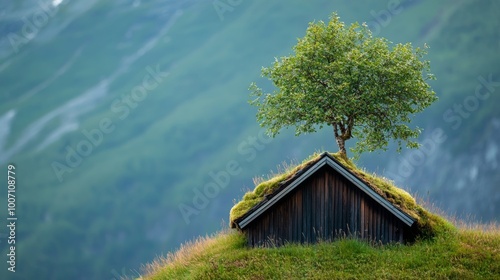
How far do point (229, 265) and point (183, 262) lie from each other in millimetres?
3370

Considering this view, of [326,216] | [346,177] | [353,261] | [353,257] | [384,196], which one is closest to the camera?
[353,261]

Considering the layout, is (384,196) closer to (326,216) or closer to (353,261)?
(326,216)

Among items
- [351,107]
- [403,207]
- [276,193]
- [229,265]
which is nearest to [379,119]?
[351,107]

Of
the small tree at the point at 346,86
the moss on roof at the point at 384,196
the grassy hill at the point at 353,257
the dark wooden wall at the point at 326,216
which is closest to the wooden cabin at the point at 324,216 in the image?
the dark wooden wall at the point at 326,216

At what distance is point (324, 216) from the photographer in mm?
31266

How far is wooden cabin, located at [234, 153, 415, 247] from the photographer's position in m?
31.1

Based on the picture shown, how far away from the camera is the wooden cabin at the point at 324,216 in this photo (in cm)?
3108

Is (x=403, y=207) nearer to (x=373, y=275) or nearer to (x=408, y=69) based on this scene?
(x=373, y=275)

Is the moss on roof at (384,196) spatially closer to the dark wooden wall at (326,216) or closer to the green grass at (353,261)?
the green grass at (353,261)

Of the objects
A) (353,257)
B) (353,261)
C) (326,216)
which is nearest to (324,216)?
(326,216)

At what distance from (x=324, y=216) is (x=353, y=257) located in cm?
252

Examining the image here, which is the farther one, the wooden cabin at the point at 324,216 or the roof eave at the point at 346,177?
the wooden cabin at the point at 324,216

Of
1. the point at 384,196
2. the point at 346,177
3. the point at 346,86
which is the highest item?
the point at 346,86

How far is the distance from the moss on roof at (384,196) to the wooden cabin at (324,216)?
0.73 m
